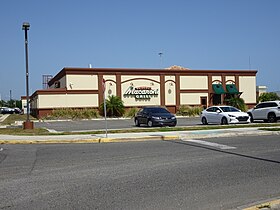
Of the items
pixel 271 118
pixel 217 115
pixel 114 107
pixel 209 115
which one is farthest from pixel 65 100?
pixel 271 118

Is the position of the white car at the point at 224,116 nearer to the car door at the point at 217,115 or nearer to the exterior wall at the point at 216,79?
the car door at the point at 217,115

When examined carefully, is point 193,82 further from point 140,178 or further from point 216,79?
point 140,178

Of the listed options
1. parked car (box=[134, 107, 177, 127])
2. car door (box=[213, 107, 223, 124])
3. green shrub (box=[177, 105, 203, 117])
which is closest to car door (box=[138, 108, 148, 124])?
parked car (box=[134, 107, 177, 127])

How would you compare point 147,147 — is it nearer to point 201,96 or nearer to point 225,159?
point 225,159

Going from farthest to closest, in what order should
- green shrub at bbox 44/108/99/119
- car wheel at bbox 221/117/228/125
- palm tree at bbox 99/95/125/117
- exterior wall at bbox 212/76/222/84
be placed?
1. exterior wall at bbox 212/76/222/84
2. palm tree at bbox 99/95/125/117
3. green shrub at bbox 44/108/99/119
4. car wheel at bbox 221/117/228/125

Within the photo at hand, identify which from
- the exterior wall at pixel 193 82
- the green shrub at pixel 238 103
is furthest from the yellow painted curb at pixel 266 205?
the green shrub at pixel 238 103

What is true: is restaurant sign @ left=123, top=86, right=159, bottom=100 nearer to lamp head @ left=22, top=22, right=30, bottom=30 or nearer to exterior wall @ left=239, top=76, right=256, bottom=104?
exterior wall @ left=239, top=76, right=256, bottom=104

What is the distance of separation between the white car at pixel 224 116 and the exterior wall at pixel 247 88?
93.2ft

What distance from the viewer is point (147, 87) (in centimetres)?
4834

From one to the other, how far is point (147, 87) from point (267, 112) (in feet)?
76.7

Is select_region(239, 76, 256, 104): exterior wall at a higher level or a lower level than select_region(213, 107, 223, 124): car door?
higher

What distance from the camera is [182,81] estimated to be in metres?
50.3

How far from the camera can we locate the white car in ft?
81.8

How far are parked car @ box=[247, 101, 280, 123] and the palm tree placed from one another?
19950 mm
